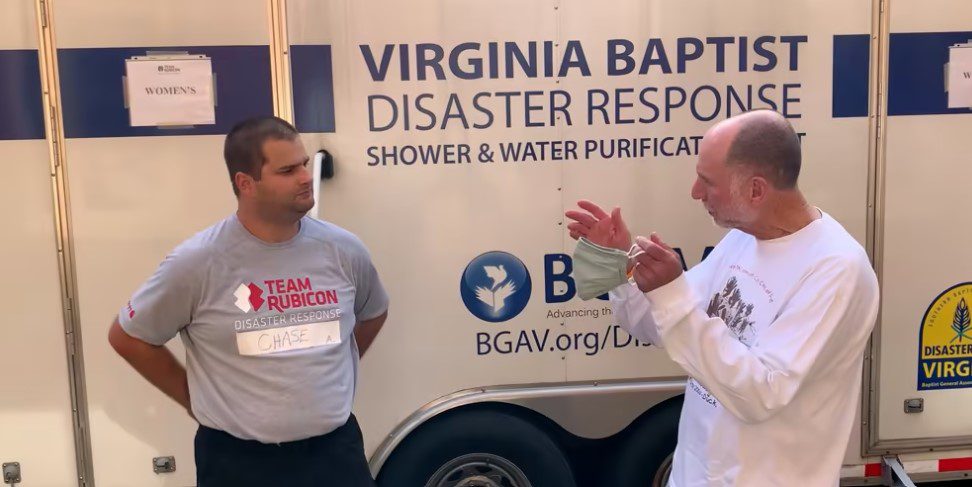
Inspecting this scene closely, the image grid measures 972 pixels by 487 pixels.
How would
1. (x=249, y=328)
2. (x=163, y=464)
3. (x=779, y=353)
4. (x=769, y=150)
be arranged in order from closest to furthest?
(x=779, y=353) < (x=769, y=150) < (x=249, y=328) < (x=163, y=464)

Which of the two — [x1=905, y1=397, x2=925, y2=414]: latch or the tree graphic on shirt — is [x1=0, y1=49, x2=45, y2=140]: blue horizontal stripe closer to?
the tree graphic on shirt

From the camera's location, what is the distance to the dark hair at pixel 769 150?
167cm

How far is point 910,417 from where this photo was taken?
294cm

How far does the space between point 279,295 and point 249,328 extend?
12 centimetres

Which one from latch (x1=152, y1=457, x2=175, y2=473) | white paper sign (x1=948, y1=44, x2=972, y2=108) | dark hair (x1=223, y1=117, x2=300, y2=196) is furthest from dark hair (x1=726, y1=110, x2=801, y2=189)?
latch (x1=152, y1=457, x2=175, y2=473)

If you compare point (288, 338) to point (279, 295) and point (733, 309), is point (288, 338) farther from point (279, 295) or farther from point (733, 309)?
point (733, 309)

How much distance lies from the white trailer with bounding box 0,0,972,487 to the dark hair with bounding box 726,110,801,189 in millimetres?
1072

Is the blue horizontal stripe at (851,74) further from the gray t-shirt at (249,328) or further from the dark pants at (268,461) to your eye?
the dark pants at (268,461)

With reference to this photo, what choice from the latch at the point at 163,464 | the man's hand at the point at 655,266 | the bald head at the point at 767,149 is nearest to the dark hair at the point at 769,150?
the bald head at the point at 767,149

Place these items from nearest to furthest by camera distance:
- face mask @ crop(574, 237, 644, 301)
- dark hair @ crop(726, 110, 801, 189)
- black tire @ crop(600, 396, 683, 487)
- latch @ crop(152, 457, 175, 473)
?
dark hair @ crop(726, 110, 801, 189)
face mask @ crop(574, 237, 644, 301)
latch @ crop(152, 457, 175, 473)
black tire @ crop(600, 396, 683, 487)

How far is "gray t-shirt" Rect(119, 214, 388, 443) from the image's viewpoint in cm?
193

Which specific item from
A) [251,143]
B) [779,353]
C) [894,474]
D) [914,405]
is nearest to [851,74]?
[914,405]

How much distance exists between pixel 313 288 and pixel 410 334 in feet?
2.60

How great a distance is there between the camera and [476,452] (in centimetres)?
283
